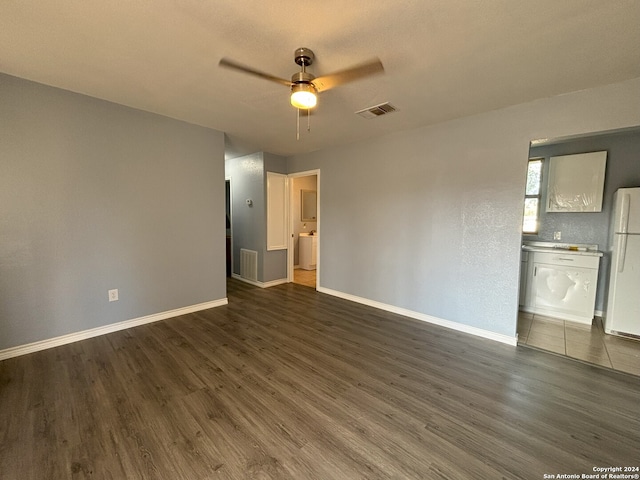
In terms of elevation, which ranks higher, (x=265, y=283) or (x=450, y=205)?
(x=450, y=205)

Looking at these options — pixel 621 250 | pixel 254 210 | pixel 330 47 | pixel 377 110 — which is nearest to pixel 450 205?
pixel 377 110

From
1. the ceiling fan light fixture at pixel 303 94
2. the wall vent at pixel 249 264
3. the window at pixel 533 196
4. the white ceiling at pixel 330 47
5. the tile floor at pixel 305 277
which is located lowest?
the tile floor at pixel 305 277

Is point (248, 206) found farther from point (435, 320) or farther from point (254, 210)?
point (435, 320)

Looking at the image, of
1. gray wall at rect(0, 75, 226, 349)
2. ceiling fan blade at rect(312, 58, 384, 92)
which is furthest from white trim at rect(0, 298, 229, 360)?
ceiling fan blade at rect(312, 58, 384, 92)

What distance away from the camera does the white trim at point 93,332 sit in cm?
246

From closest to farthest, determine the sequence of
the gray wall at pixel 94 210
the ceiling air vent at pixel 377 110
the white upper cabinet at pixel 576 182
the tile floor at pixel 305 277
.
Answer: the gray wall at pixel 94 210 → the ceiling air vent at pixel 377 110 → the white upper cabinet at pixel 576 182 → the tile floor at pixel 305 277

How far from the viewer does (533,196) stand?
402cm

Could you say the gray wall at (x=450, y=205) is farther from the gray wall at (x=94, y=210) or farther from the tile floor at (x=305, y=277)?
the gray wall at (x=94, y=210)

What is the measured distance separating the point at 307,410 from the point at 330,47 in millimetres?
2562

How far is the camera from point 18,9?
158cm

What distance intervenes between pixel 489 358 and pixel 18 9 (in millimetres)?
4415

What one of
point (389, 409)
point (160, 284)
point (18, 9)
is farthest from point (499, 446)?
point (18, 9)

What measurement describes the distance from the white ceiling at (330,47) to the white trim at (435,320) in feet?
8.15

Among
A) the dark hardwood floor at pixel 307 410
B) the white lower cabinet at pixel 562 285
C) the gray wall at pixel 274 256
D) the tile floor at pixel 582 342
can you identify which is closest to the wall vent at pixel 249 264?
the gray wall at pixel 274 256
